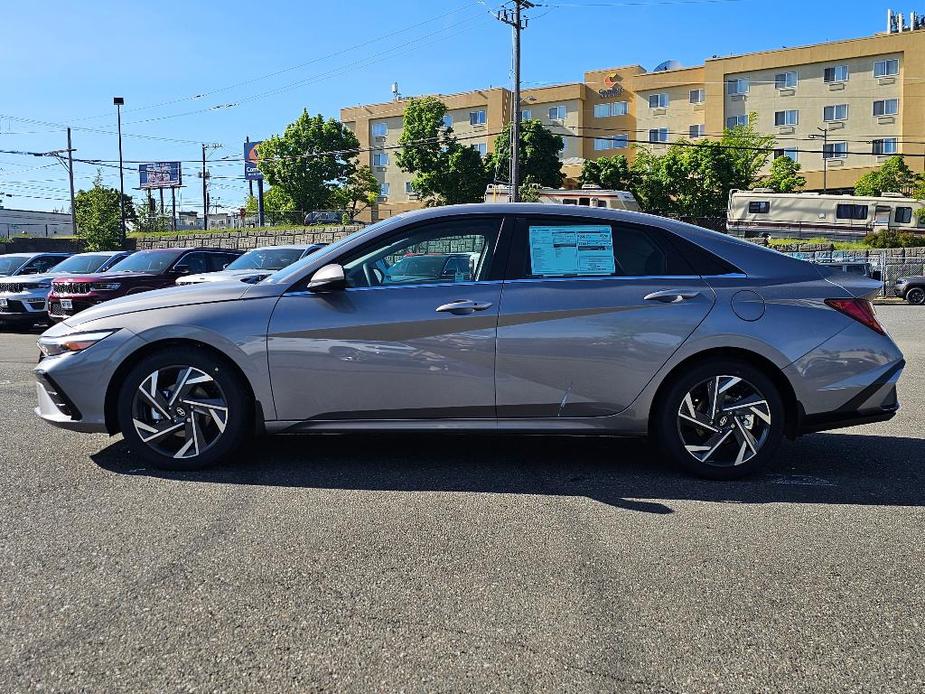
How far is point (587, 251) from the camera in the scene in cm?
484

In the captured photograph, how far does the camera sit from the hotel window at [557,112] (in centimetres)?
6775

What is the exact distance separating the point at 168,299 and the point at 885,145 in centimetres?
6194

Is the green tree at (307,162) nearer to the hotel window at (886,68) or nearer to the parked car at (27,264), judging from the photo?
the hotel window at (886,68)

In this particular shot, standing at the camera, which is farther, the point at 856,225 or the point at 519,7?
the point at 856,225

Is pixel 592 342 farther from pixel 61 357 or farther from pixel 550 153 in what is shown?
pixel 550 153

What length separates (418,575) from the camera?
333 centimetres

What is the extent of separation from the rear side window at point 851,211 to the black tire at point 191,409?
4159cm

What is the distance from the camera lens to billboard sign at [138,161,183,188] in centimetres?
6800

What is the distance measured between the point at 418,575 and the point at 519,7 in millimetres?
32100

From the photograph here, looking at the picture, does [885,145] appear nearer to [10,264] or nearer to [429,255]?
[10,264]

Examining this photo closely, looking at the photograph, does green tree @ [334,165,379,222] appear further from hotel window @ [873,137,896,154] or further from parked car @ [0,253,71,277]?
parked car @ [0,253,71,277]

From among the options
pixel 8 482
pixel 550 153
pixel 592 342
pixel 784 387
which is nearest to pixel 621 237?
pixel 592 342

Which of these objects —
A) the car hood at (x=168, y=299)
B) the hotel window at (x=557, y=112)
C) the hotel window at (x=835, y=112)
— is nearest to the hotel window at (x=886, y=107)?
the hotel window at (x=835, y=112)

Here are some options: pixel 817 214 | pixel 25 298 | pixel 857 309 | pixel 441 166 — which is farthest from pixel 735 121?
pixel 857 309
